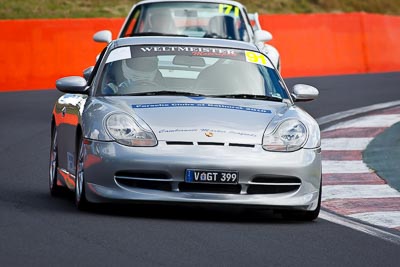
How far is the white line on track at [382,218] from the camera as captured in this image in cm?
942

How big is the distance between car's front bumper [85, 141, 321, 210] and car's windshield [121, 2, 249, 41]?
8.83m

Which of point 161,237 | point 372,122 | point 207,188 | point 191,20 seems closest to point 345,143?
point 372,122

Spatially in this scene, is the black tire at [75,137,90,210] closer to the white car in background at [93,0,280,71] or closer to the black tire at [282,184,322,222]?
the black tire at [282,184,322,222]

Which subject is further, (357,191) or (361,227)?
(357,191)

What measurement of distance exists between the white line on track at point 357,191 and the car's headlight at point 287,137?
153cm

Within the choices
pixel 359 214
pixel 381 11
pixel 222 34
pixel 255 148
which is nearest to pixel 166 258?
pixel 255 148

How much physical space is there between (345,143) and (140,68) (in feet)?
15.8

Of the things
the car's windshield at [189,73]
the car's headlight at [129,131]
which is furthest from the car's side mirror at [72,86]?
the car's headlight at [129,131]

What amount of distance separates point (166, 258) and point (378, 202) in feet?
11.4

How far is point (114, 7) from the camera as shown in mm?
34938

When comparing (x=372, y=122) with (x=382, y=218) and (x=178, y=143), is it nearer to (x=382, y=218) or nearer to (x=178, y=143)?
(x=382, y=218)

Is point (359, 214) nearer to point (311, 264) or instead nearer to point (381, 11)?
point (311, 264)

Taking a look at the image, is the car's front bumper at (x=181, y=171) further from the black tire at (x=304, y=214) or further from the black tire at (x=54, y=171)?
the black tire at (x=54, y=171)

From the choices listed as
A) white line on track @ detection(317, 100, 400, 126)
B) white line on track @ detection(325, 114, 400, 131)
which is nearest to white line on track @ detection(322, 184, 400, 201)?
white line on track @ detection(325, 114, 400, 131)
